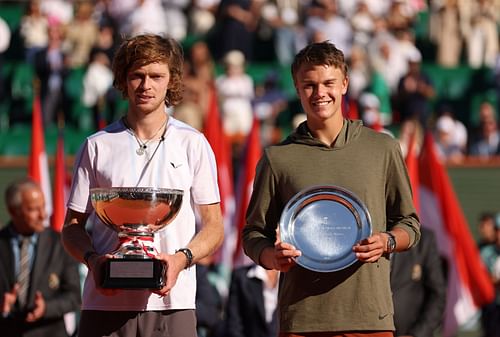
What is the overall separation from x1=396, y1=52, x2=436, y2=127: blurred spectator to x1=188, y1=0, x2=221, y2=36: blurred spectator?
144 inches

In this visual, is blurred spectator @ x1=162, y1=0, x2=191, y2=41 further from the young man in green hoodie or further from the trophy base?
the trophy base

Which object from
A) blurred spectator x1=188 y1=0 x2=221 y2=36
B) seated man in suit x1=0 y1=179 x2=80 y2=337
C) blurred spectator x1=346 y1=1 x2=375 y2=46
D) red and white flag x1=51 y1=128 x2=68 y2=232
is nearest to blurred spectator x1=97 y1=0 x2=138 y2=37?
blurred spectator x1=188 y1=0 x2=221 y2=36

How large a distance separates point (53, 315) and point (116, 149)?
317cm

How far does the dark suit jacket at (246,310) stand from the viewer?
34.4 ft

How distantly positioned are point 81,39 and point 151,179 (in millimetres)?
16859

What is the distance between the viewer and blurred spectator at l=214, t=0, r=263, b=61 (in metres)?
23.2

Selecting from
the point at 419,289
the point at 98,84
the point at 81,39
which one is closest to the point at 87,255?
the point at 419,289

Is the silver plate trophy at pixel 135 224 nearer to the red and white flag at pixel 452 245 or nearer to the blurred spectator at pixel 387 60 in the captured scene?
the red and white flag at pixel 452 245

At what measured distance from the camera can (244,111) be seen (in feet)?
66.5

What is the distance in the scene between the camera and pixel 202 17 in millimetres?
24172

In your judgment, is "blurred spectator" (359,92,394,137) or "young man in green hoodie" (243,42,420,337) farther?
"blurred spectator" (359,92,394,137)

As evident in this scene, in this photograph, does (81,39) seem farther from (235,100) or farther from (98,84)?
(235,100)

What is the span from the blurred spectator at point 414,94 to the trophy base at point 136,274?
49.9ft

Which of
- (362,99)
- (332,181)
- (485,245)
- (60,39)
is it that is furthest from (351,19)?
(332,181)
